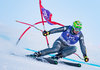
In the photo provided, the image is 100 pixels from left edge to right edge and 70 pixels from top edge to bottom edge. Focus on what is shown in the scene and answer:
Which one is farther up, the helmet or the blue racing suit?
the helmet

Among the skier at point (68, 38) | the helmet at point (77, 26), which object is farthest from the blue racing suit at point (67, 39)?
the helmet at point (77, 26)

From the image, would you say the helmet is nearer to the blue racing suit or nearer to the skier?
the skier

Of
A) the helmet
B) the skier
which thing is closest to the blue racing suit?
the skier

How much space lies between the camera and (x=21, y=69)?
8.31ft

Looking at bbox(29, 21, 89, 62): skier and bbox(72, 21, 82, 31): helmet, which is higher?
bbox(72, 21, 82, 31): helmet

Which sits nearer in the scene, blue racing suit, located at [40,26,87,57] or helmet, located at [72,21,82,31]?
helmet, located at [72,21,82,31]

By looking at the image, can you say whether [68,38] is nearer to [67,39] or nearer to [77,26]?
[67,39]

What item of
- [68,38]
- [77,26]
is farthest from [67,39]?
[77,26]

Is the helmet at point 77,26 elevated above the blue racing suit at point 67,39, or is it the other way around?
the helmet at point 77,26

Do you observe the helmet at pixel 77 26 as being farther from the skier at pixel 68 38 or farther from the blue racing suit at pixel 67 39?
the blue racing suit at pixel 67 39

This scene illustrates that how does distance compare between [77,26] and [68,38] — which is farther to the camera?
[68,38]

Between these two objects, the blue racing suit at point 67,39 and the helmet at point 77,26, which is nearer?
the helmet at point 77,26

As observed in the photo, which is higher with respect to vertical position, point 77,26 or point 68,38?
point 77,26

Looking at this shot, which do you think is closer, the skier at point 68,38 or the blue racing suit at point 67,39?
the skier at point 68,38
